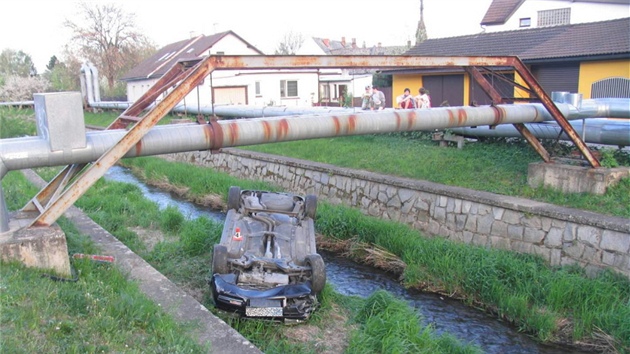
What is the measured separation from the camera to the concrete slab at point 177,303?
17.4 feet

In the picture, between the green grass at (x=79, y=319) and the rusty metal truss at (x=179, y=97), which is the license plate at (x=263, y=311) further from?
the rusty metal truss at (x=179, y=97)

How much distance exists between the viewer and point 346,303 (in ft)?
26.7

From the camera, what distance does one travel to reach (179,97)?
6969 mm

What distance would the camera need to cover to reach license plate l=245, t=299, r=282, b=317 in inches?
273

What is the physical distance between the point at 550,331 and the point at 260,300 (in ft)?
13.3

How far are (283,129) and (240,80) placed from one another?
1143 inches

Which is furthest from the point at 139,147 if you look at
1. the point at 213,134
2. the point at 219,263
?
the point at 219,263

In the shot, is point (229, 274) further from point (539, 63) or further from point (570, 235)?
point (539, 63)

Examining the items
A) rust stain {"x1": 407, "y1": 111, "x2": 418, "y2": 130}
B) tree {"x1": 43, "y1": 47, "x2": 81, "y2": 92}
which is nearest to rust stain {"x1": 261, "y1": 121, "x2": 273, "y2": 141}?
rust stain {"x1": 407, "y1": 111, "x2": 418, "y2": 130}

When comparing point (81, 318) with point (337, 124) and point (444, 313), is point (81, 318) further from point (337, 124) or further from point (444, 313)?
point (444, 313)

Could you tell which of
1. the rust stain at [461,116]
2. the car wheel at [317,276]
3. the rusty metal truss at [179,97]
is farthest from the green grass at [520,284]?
the car wheel at [317,276]

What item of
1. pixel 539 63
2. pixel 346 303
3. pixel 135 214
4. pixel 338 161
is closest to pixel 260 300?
pixel 346 303

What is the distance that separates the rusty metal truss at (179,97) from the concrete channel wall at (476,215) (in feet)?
5.70

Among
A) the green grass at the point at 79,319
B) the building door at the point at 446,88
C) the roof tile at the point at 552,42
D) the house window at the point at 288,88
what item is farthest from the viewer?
the house window at the point at 288,88
